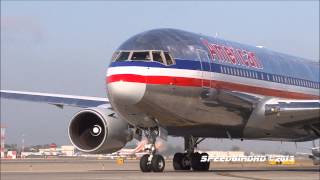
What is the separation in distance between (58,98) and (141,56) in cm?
754

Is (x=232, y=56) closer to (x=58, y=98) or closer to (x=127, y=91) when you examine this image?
(x=127, y=91)

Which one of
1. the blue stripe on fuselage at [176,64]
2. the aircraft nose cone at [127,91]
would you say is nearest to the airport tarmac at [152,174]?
the aircraft nose cone at [127,91]

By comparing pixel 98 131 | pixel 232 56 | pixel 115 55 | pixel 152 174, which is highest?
pixel 232 56

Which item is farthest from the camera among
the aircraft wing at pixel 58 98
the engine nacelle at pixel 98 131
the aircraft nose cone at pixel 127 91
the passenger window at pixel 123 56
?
the aircraft wing at pixel 58 98

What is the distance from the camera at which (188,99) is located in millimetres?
19203

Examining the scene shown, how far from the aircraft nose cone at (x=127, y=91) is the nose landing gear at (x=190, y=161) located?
19.6 ft

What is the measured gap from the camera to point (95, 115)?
2108 centimetres

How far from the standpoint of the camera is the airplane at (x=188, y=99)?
729 inches

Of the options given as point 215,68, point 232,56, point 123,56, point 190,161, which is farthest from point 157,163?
point 232,56

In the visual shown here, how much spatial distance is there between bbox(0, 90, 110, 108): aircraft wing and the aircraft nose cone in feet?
17.4

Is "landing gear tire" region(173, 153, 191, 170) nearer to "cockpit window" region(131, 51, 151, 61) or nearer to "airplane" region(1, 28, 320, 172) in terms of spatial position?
"airplane" region(1, 28, 320, 172)

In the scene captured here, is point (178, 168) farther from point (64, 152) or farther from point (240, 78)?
point (64, 152)

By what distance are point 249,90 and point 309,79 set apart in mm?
6403

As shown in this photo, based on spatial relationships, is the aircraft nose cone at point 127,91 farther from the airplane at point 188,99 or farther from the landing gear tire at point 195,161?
the landing gear tire at point 195,161
